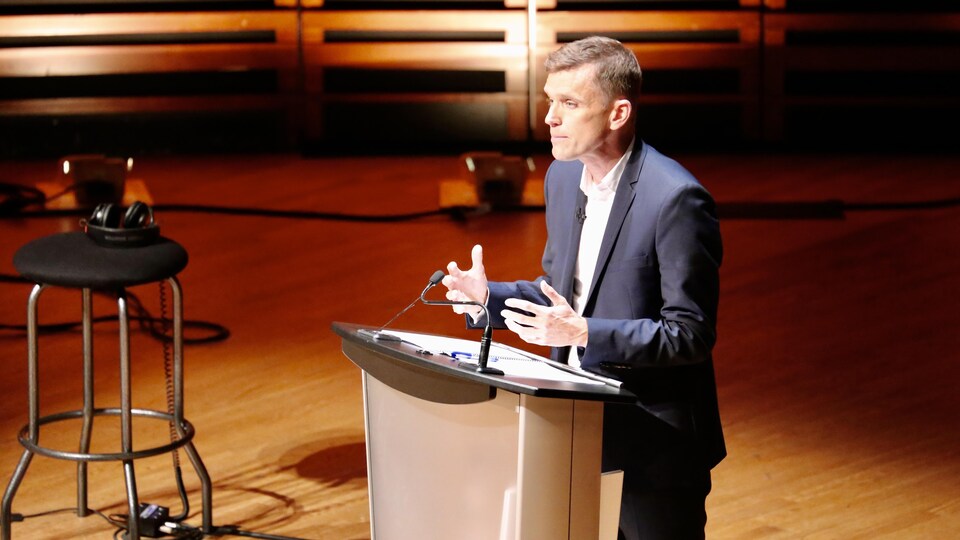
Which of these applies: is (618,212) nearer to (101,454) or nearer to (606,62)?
(606,62)

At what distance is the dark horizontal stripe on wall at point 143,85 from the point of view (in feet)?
25.1

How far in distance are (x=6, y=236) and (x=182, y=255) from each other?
3364mm

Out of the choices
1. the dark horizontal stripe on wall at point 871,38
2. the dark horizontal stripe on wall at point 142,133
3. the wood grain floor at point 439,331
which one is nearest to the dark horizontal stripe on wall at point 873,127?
the dark horizontal stripe on wall at point 871,38

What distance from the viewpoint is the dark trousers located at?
2.03m

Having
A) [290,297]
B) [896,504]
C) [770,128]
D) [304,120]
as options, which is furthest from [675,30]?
[896,504]

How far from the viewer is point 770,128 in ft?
26.4

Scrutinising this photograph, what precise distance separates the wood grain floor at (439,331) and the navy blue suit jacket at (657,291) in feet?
3.67

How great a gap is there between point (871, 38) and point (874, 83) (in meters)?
0.28

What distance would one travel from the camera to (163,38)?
7859 millimetres

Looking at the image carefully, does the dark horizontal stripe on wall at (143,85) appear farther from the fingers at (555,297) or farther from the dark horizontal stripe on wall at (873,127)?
the fingers at (555,297)

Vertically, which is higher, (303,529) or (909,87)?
(909,87)

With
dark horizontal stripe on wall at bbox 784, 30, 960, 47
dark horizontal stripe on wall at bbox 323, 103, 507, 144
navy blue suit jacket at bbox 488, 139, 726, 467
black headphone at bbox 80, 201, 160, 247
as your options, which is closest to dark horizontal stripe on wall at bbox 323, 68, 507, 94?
dark horizontal stripe on wall at bbox 323, 103, 507, 144

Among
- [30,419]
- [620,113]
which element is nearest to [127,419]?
[30,419]

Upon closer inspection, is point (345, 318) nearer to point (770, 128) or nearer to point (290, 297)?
point (290, 297)
